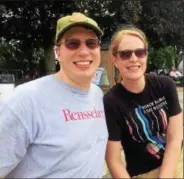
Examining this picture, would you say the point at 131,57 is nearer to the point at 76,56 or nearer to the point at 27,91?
the point at 76,56

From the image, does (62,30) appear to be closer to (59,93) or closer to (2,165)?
(59,93)

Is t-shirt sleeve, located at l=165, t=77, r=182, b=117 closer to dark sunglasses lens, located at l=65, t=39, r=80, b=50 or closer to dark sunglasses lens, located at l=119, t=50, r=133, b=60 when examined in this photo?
dark sunglasses lens, located at l=119, t=50, r=133, b=60

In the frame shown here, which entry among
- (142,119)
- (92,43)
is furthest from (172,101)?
(92,43)

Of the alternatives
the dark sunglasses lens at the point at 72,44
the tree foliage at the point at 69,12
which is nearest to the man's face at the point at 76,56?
the dark sunglasses lens at the point at 72,44

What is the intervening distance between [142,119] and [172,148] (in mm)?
261

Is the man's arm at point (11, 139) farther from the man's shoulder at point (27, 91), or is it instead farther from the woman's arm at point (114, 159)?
the woman's arm at point (114, 159)

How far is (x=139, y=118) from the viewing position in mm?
2496

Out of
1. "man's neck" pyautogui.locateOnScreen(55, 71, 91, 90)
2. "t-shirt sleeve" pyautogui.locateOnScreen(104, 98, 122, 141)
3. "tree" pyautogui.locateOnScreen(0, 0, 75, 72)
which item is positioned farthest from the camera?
"tree" pyautogui.locateOnScreen(0, 0, 75, 72)

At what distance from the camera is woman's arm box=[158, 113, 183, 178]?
97.0 inches

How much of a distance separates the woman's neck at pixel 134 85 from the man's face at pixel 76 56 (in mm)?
362

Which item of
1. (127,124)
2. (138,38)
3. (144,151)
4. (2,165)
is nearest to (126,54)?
(138,38)

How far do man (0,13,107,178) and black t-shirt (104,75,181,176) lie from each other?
0.96 feet

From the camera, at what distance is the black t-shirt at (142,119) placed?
8.11 ft

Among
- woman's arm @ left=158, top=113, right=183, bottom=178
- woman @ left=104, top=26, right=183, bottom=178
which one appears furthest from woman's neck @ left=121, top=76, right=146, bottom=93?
woman's arm @ left=158, top=113, right=183, bottom=178
